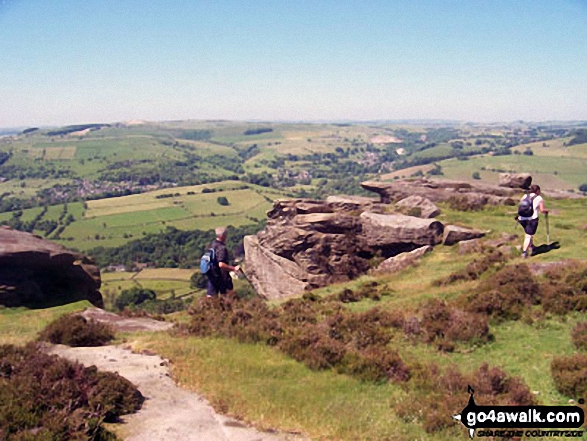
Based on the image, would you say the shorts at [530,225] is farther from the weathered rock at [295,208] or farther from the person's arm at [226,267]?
the person's arm at [226,267]

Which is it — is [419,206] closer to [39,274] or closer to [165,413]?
[39,274]

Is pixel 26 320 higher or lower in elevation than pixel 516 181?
lower

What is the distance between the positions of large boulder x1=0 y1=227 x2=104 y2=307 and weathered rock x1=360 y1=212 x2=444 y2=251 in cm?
1800

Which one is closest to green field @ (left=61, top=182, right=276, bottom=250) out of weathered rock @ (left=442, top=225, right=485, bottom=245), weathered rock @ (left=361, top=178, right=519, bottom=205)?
weathered rock @ (left=361, top=178, right=519, bottom=205)

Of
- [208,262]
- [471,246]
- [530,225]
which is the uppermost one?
[530,225]

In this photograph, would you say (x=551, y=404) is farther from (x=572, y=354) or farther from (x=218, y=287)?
(x=218, y=287)

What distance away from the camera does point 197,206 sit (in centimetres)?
18575

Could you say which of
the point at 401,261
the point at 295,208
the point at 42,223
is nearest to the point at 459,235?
the point at 401,261

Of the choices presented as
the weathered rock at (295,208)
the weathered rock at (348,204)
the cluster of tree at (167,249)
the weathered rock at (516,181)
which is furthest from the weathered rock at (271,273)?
the cluster of tree at (167,249)

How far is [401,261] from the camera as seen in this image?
28.1m

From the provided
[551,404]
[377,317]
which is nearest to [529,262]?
[377,317]

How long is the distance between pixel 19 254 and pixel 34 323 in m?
4.50

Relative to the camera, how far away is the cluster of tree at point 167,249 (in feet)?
416

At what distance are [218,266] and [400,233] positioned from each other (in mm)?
14935
